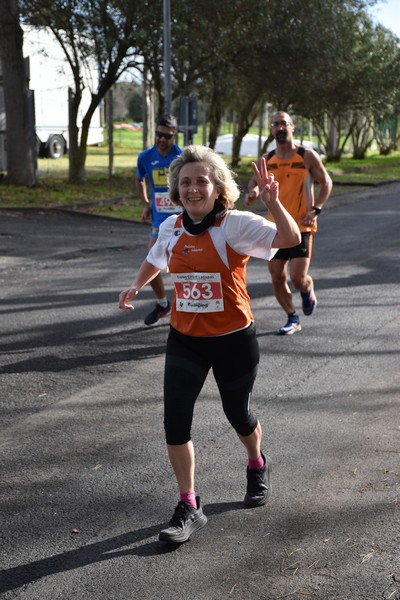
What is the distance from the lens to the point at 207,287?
160 inches

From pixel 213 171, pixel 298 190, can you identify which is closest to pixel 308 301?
pixel 298 190

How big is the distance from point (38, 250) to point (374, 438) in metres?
9.51

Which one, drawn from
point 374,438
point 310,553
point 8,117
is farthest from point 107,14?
point 310,553

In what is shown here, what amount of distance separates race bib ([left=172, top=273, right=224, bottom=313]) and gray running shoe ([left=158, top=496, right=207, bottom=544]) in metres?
0.92

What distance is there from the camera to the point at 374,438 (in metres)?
5.43

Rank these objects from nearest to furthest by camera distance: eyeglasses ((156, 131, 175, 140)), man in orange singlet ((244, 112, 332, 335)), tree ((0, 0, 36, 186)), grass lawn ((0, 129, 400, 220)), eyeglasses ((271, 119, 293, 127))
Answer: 1. eyeglasses ((271, 119, 293, 127))
2. man in orange singlet ((244, 112, 332, 335))
3. eyeglasses ((156, 131, 175, 140))
4. grass lawn ((0, 129, 400, 220))
5. tree ((0, 0, 36, 186))

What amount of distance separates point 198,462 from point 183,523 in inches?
40.2

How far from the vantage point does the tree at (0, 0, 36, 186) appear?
71.2 feet

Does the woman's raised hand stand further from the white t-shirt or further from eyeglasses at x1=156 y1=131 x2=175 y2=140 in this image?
eyeglasses at x1=156 y1=131 x2=175 y2=140

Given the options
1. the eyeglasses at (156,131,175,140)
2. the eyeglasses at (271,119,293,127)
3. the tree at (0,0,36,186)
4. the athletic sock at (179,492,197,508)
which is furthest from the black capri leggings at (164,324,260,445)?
the tree at (0,0,36,186)

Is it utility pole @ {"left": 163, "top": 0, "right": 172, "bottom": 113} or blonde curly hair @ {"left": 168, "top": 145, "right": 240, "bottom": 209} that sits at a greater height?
utility pole @ {"left": 163, "top": 0, "right": 172, "bottom": 113}

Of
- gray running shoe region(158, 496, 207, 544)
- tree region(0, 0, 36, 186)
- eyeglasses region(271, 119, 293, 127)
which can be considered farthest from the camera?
tree region(0, 0, 36, 186)

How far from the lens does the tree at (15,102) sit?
21703 millimetres

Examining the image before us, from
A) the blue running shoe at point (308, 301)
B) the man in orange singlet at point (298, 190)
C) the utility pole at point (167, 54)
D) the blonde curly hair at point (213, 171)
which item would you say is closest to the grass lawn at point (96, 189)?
the utility pole at point (167, 54)
